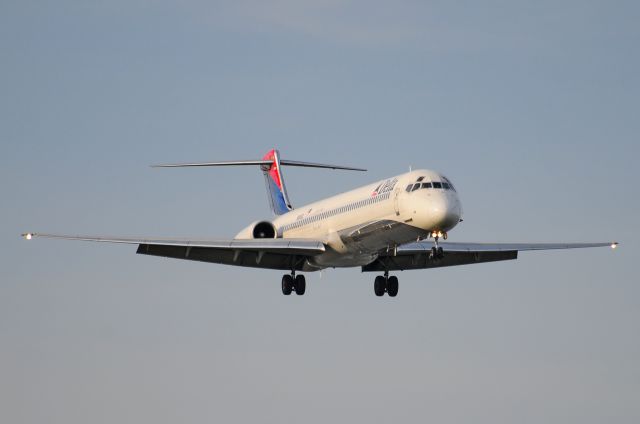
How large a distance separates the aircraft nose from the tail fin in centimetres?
1678

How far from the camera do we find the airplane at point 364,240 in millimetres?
43438

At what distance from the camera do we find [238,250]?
4866cm

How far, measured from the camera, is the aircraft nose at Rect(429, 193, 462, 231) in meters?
42.8

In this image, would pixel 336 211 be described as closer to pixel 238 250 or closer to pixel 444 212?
pixel 238 250

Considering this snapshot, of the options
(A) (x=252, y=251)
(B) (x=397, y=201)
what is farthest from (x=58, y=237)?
(B) (x=397, y=201)

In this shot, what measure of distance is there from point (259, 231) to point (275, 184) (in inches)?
353

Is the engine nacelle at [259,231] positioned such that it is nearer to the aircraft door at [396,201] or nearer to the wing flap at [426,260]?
the wing flap at [426,260]

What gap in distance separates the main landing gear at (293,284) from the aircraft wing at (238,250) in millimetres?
338

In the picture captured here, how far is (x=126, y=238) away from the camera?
150ft

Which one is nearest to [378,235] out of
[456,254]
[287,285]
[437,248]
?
[437,248]

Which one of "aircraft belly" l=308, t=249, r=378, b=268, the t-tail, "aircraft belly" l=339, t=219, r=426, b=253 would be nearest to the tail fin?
the t-tail

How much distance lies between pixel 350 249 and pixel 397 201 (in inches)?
141

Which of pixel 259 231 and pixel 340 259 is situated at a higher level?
pixel 259 231

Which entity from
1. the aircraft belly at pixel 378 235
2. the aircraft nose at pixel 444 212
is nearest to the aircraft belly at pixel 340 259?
the aircraft belly at pixel 378 235
